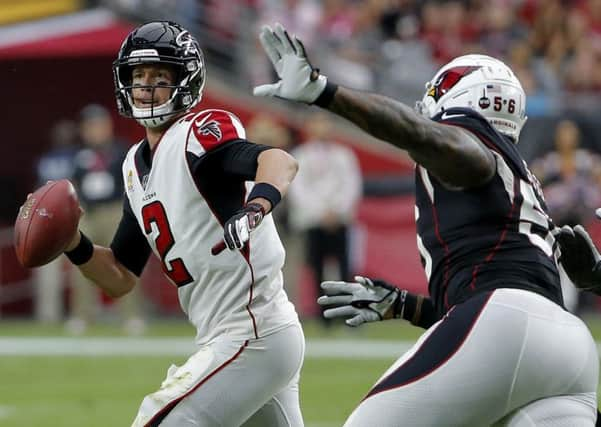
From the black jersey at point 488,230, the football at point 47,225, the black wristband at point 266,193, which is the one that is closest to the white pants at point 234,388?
the black wristband at point 266,193

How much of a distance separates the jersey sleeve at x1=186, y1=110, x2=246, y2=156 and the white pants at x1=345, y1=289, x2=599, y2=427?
107 centimetres

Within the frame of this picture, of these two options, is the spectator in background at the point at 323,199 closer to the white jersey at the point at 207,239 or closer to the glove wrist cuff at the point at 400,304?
the white jersey at the point at 207,239

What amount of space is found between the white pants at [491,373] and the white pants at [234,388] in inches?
28.2

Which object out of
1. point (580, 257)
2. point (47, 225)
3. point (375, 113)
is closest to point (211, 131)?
point (47, 225)

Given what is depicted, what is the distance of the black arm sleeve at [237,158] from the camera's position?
4.26 meters

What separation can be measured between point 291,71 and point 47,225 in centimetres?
149

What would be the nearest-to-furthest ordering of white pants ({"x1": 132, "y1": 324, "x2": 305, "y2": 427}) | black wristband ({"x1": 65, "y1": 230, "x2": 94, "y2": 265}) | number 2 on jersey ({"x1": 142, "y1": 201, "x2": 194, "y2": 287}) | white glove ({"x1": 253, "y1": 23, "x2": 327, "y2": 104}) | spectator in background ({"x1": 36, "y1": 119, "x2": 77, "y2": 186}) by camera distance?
1. white glove ({"x1": 253, "y1": 23, "x2": 327, "y2": 104})
2. white pants ({"x1": 132, "y1": 324, "x2": 305, "y2": 427})
3. number 2 on jersey ({"x1": 142, "y1": 201, "x2": 194, "y2": 287})
4. black wristband ({"x1": 65, "y1": 230, "x2": 94, "y2": 265})
5. spectator in background ({"x1": 36, "y1": 119, "x2": 77, "y2": 186})

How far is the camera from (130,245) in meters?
4.72

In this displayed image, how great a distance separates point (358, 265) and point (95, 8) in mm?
3753

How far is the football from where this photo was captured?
4.55 meters

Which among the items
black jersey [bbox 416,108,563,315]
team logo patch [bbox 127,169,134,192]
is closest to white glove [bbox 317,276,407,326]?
black jersey [bbox 416,108,563,315]

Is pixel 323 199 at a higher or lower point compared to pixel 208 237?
lower

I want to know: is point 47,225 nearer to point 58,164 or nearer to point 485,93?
point 485,93

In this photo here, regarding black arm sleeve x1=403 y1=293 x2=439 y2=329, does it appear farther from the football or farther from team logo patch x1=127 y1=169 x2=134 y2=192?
the football
